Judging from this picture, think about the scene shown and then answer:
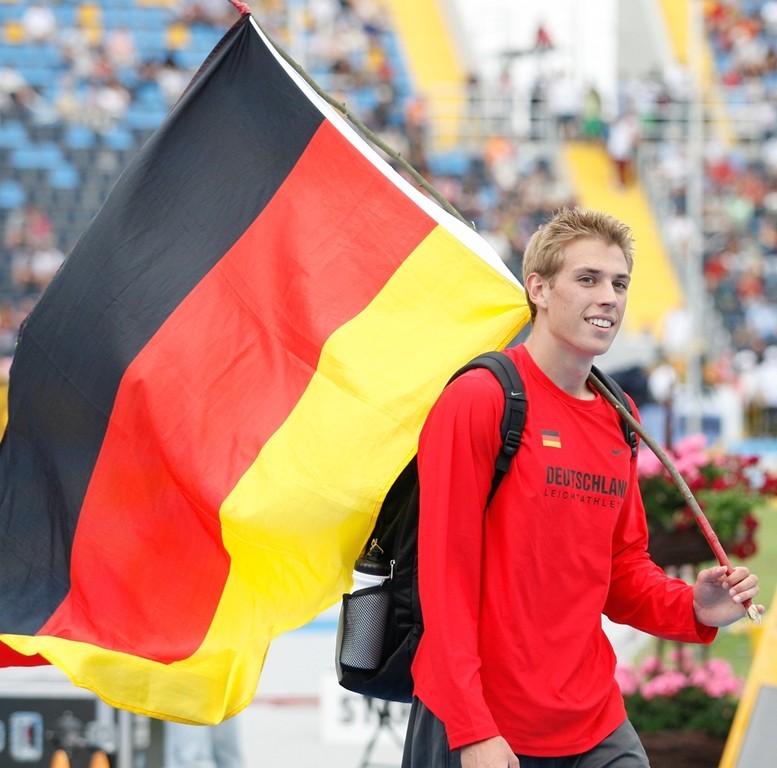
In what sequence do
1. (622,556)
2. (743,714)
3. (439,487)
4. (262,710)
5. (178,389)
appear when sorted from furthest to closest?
(262,710), (743,714), (178,389), (622,556), (439,487)

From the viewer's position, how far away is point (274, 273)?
441cm

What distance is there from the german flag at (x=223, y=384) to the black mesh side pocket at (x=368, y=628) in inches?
11.9

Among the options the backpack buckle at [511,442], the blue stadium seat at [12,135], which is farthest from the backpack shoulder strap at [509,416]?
the blue stadium seat at [12,135]

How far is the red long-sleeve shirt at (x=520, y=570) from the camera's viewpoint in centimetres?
344

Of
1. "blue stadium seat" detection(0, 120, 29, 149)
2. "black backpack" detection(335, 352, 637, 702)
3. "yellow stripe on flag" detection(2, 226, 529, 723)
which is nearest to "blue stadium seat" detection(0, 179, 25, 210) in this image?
"blue stadium seat" detection(0, 120, 29, 149)

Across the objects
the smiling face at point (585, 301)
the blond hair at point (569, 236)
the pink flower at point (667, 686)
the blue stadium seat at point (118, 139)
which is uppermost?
the blue stadium seat at point (118, 139)

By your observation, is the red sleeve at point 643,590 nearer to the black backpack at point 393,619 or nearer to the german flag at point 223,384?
the black backpack at point 393,619

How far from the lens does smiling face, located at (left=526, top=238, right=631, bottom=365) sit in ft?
11.9

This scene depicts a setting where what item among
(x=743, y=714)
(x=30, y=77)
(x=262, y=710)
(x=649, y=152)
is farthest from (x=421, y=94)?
(x=743, y=714)

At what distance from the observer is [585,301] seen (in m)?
3.63

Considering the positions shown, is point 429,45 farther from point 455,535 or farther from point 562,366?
point 455,535

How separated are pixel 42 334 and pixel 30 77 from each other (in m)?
23.7

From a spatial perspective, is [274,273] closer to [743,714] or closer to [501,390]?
[501,390]

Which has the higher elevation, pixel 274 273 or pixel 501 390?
pixel 274 273
